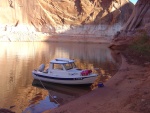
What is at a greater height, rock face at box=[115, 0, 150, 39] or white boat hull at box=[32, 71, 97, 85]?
rock face at box=[115, 0, 150, 39]

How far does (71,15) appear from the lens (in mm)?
104375

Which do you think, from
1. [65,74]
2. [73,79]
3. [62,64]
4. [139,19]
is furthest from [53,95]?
[139,19]

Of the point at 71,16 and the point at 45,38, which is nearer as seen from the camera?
the point at 45,38

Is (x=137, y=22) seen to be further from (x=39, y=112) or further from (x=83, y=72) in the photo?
(x=39, y=112)

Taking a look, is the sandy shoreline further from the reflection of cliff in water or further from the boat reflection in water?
the reflection of cliff in water

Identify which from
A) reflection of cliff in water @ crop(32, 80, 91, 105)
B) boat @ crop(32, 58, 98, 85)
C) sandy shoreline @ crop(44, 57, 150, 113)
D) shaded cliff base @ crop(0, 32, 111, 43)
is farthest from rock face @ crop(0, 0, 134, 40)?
sandy shoreline @ crop(44, 57, 150, 113)

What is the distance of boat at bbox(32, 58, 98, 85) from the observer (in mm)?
20719

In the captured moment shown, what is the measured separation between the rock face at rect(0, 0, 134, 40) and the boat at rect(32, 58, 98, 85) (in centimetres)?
7491

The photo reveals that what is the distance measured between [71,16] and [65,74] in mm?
84690

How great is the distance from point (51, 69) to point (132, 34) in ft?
112

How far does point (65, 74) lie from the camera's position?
21.2 m

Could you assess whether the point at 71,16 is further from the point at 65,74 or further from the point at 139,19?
the point at 65,74

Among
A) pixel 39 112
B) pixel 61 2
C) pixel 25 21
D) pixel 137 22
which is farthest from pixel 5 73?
pixel 61 2

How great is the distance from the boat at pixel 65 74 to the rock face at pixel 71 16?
74.9 m
